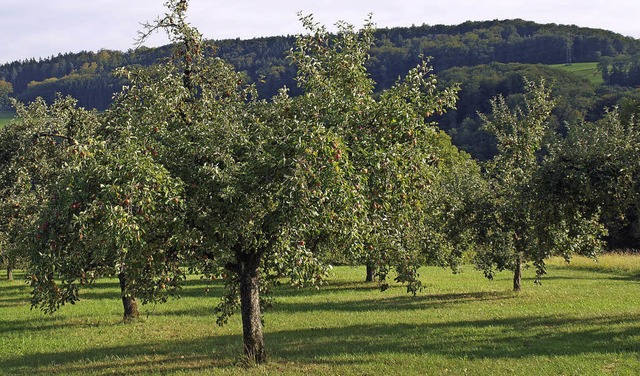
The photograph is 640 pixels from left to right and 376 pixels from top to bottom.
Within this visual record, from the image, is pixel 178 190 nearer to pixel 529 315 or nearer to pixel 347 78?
pixel 347 78

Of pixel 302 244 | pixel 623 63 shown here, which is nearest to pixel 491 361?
pixel 302 244

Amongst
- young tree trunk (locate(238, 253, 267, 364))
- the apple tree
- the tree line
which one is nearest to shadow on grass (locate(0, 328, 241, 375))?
young tree trunk (locate(238, 253, 267, 364))

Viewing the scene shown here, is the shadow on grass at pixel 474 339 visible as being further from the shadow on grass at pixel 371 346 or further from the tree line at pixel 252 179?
the tree line at pixel 252 179

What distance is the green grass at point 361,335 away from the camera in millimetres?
17672

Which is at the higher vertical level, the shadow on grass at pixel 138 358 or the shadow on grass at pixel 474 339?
the shadow on grass at pixel 138 358

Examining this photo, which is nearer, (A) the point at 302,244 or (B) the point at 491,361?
(A) the point at 302,244

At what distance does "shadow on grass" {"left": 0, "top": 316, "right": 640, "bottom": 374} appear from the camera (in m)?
18.8

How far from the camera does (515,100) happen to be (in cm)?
14775

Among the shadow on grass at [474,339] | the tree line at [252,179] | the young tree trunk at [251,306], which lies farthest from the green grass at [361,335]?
the tree line at [252,179]

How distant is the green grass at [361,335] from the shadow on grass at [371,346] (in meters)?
0.04

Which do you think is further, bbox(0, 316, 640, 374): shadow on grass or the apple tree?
the apple tree

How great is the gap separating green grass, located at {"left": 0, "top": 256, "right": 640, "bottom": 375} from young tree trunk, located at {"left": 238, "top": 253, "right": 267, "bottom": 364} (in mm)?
504

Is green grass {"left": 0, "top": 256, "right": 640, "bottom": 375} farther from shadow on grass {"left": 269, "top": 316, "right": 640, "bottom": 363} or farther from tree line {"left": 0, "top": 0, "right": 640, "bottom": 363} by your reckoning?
tree line {"left": 0, "top": 0, "right": 640, "bottom": 363}

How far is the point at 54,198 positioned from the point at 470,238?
24632mm
